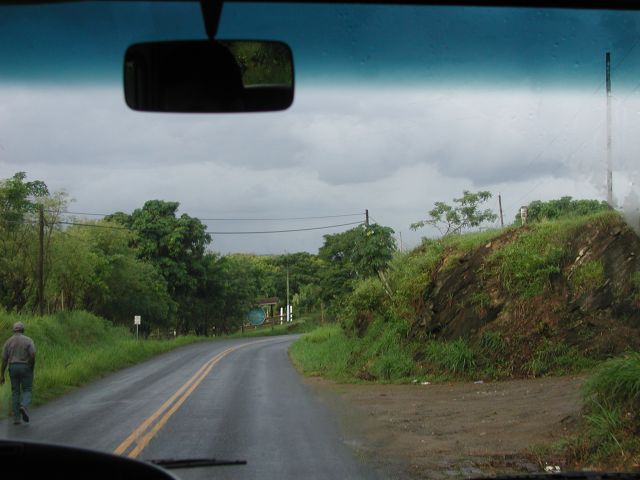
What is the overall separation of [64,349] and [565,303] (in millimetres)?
11671

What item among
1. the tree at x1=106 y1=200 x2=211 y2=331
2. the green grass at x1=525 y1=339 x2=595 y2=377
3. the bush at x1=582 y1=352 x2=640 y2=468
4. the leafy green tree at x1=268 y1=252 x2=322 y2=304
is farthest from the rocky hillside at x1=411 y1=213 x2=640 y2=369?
the leafy green tree at x1=268 y1=252 x2=322 y2=304

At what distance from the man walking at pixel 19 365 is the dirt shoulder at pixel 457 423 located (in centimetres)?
495

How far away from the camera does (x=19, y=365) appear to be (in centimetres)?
1199

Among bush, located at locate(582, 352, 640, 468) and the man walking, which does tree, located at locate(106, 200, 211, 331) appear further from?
bush, located at locate(582, 352, 640, 468)

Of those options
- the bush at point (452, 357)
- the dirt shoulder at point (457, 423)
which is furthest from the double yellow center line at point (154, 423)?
the bush at point (452, 357)

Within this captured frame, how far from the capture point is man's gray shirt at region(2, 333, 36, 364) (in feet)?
38.7

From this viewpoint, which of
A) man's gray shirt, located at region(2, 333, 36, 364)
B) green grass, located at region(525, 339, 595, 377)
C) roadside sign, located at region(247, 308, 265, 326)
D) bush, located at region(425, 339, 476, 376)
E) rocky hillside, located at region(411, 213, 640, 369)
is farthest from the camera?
bush, located at region(425, 339, 476, 376)

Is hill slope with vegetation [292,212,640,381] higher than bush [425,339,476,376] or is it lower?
higher

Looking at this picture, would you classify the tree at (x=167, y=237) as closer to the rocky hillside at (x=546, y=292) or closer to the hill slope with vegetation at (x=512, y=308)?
the hill slope with vegetation at (x=512, y=308)

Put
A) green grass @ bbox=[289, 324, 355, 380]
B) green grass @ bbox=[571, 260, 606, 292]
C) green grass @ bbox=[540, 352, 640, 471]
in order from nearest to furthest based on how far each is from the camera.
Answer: green grass @ bbox=[540, 352, 640, 471]
green grass @ bbox=[571, 260, 606, 292]
green grass @ bbox=[289, 324, 355, 380]

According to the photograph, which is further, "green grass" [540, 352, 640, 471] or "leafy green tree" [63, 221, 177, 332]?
"leafy green tree" [63, 221, 177, 332]

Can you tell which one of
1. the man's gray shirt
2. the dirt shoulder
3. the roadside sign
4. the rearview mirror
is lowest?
the dirt shoulder

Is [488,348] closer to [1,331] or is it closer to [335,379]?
[335,379]

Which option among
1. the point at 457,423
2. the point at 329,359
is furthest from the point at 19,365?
the point at 329,359
